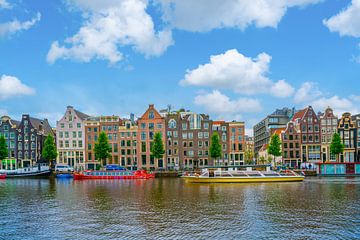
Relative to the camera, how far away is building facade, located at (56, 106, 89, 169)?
130750 millimetres

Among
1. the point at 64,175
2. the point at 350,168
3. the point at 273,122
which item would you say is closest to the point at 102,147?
the point at 64,175

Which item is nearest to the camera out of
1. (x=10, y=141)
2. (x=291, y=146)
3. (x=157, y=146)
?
(x=157, y=146)

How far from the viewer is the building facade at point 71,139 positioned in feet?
429

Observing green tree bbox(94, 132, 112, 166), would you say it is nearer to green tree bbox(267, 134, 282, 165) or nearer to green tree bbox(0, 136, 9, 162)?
green tree bbox(0, 136, 9, 162)

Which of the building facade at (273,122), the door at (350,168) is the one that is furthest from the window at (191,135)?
the door at (350,168)

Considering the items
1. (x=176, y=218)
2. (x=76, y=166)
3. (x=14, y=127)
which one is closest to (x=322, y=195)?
(x=176, y=218)

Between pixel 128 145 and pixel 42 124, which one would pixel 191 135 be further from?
pixel 42 124

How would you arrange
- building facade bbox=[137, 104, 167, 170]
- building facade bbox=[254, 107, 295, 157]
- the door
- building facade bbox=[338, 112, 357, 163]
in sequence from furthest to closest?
building facade bbox=[254, 107, 295, 157] < building facade bbox=[338, 112, 357, 163] < building facade bbox=[137, 104, 167, 170] < the door

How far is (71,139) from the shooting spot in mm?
131375

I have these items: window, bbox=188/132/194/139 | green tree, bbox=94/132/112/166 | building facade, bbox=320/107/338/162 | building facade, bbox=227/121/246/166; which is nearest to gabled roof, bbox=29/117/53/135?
green tree, bbox=94/132/112/166

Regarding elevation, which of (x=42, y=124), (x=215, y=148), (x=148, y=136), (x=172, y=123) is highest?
(x=42, y=124)

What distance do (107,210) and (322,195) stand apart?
27722mm

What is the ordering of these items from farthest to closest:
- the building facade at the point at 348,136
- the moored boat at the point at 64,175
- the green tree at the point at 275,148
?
the building facade at the point at 348,136, the green tree at the point at 275,148, the moored boat at the point at 64,175

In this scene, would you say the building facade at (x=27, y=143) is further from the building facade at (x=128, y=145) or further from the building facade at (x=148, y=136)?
the building facade at (x=148, y=136)
